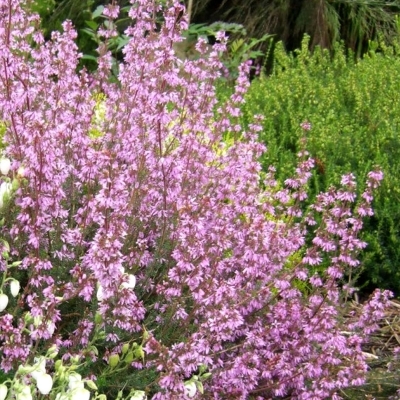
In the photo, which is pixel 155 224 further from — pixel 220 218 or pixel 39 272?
pixel 39 272

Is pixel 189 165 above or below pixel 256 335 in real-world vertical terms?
above

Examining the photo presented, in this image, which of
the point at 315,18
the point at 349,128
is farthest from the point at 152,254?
the point at 315,18

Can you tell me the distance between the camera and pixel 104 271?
205 centimetres

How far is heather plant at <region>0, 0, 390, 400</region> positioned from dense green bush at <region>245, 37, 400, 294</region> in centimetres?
94

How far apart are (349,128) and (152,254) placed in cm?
206

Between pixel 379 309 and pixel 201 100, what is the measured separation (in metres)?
1.13

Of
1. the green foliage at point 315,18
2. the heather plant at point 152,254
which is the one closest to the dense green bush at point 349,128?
the heather plant at point 152,254

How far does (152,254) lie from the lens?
2695mm

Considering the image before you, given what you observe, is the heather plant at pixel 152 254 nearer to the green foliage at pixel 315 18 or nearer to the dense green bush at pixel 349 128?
the dense green bush at pixel 349 128

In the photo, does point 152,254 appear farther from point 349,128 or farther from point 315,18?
point 315,18

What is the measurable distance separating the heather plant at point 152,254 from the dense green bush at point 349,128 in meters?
0.94

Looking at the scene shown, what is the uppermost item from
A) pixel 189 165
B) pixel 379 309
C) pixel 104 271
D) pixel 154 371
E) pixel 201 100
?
pixel 201 100

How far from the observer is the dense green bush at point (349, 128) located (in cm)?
395

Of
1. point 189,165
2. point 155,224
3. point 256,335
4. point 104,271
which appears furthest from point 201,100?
point 104,271
